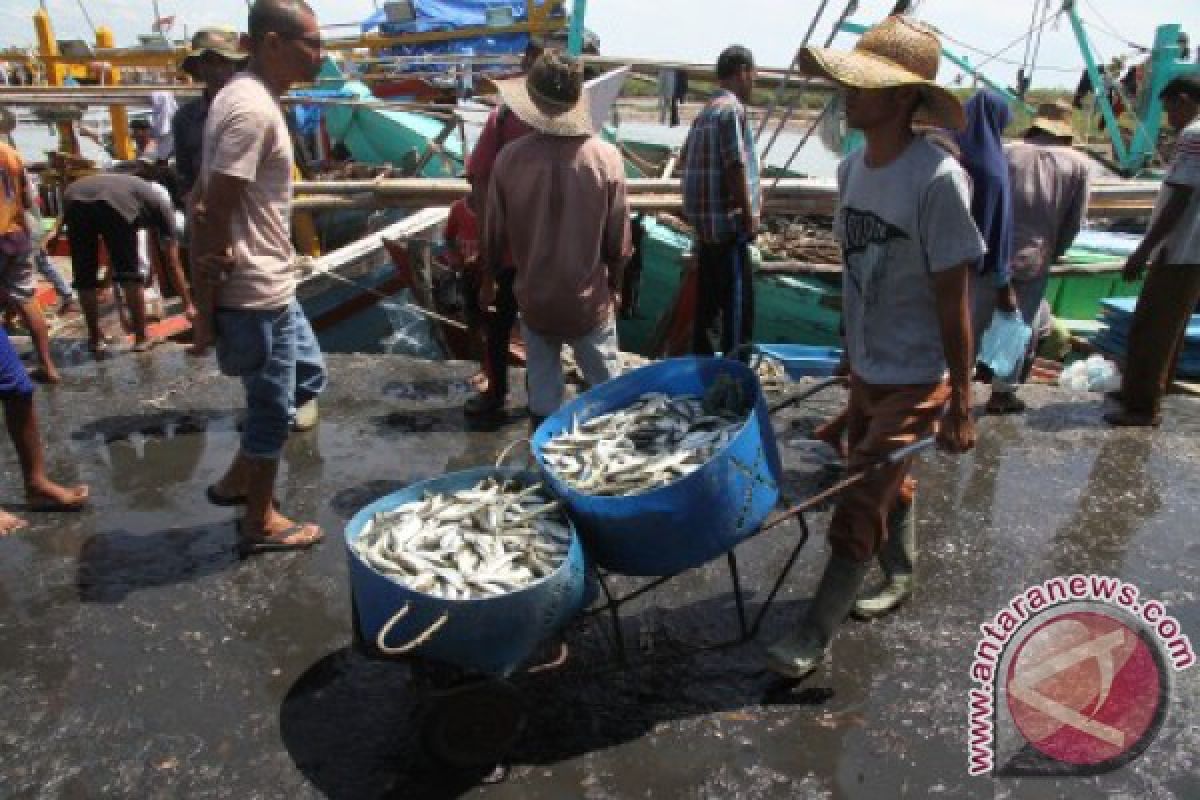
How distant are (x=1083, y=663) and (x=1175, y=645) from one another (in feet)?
1.54

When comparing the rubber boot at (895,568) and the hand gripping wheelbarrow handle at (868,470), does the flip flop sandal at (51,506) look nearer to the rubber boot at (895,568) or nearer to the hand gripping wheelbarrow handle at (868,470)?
the hand gripping wheelbarrow handle at (868,470)

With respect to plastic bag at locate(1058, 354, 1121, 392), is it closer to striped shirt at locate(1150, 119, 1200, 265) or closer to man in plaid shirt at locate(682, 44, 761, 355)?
striped shirt at locate(1150, 119, 1200, 265)

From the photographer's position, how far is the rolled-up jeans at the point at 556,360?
4.34m

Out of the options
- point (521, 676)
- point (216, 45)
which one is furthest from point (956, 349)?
point (216, 45)

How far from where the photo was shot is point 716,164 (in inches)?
219

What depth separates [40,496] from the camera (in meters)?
4.38

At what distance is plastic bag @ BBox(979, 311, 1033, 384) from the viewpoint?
18.3ft

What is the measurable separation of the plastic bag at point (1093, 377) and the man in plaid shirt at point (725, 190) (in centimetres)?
269

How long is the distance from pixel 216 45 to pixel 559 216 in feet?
10.5

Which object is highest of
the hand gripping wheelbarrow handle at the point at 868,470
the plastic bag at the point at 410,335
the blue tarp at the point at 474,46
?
the blue tarp at the point at 474,46

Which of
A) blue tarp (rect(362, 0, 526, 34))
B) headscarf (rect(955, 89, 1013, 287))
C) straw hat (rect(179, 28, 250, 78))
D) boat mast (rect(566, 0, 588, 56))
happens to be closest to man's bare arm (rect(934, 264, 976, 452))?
headscarf (rect(955, 89, 1013, 287))

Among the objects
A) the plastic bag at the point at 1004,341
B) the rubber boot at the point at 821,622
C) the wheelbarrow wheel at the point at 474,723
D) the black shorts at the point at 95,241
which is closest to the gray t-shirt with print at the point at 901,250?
the rubber boot at the point at 821,622

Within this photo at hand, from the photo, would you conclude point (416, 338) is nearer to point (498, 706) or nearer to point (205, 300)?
point (205, 300)

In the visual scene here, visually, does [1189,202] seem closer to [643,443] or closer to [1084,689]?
[1084,689]
